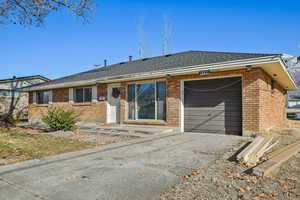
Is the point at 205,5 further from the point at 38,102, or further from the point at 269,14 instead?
the point at 38,102

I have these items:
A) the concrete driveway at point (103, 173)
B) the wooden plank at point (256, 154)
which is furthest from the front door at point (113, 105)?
the wooden plank at point (256, 154)

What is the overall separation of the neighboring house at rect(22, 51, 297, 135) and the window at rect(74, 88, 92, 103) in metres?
0.37

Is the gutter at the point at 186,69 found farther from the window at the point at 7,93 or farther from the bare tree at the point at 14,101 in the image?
the window at the point at 7,93

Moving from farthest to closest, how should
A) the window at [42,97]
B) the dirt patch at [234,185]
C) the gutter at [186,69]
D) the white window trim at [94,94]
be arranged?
the window at [42,97], the white window trim at [94,94], the gutter at [186,69], the dirt patch at [234,185]

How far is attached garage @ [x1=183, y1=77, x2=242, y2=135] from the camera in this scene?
7.86 m

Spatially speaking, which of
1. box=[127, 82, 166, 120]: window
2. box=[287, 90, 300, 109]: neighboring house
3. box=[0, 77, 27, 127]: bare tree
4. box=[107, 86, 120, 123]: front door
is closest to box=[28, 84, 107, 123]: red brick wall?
box=[107, 86, 120, 123]: front door

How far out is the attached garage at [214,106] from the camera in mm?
7859

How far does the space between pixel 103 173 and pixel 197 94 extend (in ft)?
20.2

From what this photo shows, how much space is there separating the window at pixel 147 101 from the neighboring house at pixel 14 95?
16343mm

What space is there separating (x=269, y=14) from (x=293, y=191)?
43.6ft

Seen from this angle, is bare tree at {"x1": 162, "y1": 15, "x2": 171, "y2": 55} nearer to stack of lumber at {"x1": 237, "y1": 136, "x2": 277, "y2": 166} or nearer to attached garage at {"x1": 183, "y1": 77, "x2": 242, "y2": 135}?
attached garage at {"x1": 183, "y1": 77, "x2": 242, "y2": 135}

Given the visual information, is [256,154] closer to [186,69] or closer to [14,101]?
[186,69]

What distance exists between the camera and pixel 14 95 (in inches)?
853

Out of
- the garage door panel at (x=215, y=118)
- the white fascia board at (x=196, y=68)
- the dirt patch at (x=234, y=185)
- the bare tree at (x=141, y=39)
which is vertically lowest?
the dirt patch at (x=234, y=185)
